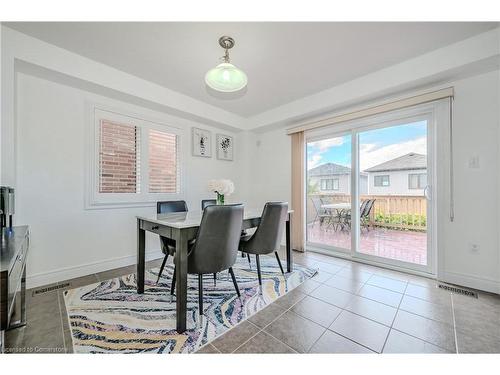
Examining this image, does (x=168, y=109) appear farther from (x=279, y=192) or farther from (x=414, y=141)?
(x=414, y=141)

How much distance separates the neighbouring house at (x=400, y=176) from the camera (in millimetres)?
2621

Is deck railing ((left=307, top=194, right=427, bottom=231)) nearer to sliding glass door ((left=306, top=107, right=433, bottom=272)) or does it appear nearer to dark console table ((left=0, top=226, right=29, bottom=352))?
sliding glass door ((left=306, top=107, right=433, bottom=272))

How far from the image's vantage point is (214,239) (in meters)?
1.66

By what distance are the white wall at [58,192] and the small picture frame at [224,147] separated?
5.15ft

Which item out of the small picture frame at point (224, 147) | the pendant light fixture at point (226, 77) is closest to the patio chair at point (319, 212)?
the small picture frame at point (224, 147)

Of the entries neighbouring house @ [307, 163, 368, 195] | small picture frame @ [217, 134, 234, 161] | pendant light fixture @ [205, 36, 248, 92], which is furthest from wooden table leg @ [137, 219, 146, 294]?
neighbouring house @ [307, 163, 368, 195]

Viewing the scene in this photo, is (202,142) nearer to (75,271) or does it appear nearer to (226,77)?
(226,77)

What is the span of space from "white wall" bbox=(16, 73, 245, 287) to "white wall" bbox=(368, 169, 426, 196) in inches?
134

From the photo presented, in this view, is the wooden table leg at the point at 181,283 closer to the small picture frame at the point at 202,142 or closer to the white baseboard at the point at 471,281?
the small picture frame at the point at 202,142

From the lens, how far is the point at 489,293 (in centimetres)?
206

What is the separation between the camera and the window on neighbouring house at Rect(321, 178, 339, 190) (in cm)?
340

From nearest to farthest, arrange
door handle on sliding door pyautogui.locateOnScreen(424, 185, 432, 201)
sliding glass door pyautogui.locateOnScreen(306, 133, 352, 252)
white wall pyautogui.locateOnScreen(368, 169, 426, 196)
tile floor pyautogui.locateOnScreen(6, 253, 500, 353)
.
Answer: tile floor pyautogui.locateOnScreen(6, 253, 500, 353)
door handle on sliding door pyautogui.locateOnScreen(424, 185, 432, 201)
white wall pyautogui.locateOnScreen(368, 169, 426, 196)
sliding glass door pyautogui.locateOnScreen(306, 133, 352, 252)

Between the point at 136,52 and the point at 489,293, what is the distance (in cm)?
414
